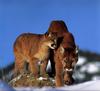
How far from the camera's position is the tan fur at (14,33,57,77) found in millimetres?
12148

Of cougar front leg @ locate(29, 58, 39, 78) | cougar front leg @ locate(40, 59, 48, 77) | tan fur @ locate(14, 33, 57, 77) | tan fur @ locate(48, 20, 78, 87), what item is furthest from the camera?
cougar front leg @ locate(29, 58, 39, 78)

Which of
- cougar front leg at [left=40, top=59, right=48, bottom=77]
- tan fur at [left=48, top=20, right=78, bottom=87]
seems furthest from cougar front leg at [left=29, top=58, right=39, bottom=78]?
tan fur at [left=48, top=20, right=78, bottom=87]

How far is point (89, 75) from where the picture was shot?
135 feet

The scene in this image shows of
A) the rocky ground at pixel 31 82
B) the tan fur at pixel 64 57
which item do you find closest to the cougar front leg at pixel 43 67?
the tan fur at pixel 64 57

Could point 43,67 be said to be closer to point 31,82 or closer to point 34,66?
point 34,66

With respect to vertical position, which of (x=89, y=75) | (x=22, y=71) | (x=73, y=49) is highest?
(x=73, y=49)

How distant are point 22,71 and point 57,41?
1906 mm

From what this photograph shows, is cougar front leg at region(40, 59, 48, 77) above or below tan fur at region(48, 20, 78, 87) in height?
below

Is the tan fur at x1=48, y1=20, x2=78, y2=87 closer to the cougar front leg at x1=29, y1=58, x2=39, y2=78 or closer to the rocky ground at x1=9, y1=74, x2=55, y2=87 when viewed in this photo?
the rocky ground at x1=9, y1=74, x2=55, y2=87

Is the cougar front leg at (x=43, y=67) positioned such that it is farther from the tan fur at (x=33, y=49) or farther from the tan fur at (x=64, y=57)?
the tan fur at (x=64, y=57)

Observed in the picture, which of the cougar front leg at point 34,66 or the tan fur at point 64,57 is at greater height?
the tan fur at point 64,57

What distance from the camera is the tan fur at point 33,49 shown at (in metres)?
12.1

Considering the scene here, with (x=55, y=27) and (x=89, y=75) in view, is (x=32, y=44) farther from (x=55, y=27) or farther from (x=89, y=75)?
(x=89, y=75)

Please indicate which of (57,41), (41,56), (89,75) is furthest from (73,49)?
(89,75)
